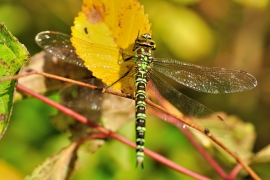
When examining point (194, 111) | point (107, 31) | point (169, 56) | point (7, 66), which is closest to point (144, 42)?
point (107, 31)

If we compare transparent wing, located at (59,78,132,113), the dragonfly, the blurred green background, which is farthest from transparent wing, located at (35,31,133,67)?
the blurred green background

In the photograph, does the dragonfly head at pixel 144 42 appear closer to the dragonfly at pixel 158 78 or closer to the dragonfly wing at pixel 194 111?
the dragonfly at pixel 158 78

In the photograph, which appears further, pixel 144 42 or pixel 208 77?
pixel 208 77

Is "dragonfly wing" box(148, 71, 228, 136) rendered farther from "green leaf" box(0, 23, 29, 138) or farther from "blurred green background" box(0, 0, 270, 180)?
"green leaf" box(0, 23, 29, 138)

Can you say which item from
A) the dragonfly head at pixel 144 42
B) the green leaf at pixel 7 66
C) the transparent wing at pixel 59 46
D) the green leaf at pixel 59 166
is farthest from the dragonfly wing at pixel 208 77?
the green leaf at pixel 7 66

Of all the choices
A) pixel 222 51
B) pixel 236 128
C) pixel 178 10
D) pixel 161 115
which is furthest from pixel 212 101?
pixel 161 115

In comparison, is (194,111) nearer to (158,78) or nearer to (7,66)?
(158,78)
